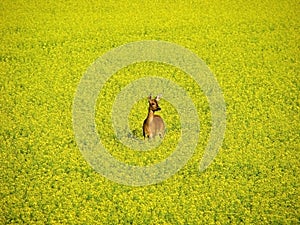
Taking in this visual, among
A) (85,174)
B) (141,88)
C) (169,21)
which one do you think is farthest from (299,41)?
(85,174)

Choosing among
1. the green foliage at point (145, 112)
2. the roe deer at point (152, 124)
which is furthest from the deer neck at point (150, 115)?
the green foliage at point (145, 112)

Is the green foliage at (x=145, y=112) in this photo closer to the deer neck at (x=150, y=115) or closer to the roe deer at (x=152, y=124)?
the roe deer at (x=152, y=124)

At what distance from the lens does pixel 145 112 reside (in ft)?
23.2

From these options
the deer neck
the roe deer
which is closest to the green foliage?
the roe deer

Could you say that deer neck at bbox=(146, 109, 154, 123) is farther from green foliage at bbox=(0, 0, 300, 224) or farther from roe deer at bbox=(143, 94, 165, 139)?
green foliage at bbox=(0, 0, 300, 224)

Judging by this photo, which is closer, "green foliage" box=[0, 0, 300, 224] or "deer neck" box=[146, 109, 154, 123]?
"green foliage" box=[0, 0, 300, 224]

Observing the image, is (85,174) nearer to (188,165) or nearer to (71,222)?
(71,222)

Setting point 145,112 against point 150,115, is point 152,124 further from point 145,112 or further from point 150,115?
point 145,112

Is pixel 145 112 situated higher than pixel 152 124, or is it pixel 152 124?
pixel 145 112

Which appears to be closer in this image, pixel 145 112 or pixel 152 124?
pixel 152 124

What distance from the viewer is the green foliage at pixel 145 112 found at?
5.52 metres

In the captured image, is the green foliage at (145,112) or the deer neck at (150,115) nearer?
the green foliage at (145,112)

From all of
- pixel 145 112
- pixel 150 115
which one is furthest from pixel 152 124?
pixel 145 112

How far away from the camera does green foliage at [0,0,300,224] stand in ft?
18.1
